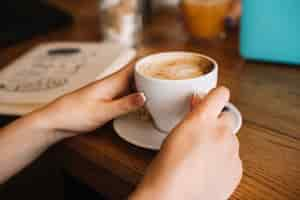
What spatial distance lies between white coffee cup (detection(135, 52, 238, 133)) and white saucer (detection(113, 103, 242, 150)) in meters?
0.02

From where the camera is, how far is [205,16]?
91 centimetres

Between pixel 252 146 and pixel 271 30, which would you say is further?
pixel 271 30

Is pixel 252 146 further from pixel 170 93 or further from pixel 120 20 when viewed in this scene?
pixel 120 20

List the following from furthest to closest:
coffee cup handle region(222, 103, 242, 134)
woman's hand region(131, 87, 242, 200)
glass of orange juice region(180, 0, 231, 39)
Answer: glass of orange juice region(180, 0, 231, 39) → coffee cup handle region(222, 103, 242, 134) → woman's hand region(131, 87, 242, 200)

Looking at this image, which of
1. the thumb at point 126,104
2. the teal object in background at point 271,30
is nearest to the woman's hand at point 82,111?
the thumb at point 126,104

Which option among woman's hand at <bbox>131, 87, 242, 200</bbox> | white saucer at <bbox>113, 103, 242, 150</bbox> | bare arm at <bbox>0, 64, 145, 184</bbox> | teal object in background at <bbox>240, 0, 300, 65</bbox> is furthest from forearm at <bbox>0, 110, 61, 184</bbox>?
teal object in background at <bbox>240, 0, 300, 65</bbox>

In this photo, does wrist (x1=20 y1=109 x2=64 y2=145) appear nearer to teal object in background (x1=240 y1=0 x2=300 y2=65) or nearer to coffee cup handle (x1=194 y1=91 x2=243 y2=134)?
coffee cup handle (x1=194 y1=91 x2=243 y2=134)

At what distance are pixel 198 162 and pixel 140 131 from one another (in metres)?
0.15

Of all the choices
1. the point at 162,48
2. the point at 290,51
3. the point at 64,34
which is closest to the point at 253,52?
the point at 290,51

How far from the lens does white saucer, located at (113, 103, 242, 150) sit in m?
0.50

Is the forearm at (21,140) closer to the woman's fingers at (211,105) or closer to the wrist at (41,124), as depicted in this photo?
the wrist at (41,124)

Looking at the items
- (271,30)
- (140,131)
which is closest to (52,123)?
(140,131)

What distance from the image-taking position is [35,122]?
1.76 feet

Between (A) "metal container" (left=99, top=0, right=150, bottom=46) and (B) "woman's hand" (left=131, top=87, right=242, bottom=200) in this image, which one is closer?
(B) "woman's hand" (left=131, top=87, right=242, bottom=200)
